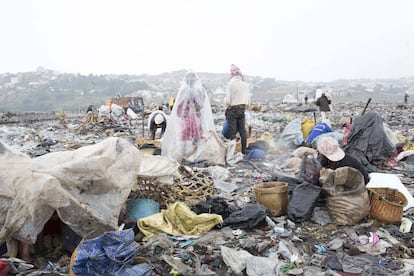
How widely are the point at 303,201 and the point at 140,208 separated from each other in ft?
4.90

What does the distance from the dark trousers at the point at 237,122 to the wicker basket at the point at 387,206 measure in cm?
306

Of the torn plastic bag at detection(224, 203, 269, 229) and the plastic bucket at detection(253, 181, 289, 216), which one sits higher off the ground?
the plastic bucket at detection(253, 181, 289, 216)

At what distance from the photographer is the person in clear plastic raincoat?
5914 millimetres

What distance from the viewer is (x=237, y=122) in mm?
6340

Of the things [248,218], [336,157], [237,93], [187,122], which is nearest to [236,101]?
[237,93]

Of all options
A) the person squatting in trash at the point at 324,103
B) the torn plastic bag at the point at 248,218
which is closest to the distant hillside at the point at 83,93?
the person squatting in trash at the point at 324,103

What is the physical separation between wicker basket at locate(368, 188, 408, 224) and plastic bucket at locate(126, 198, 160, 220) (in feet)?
6.47

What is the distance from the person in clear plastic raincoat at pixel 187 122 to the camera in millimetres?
5914

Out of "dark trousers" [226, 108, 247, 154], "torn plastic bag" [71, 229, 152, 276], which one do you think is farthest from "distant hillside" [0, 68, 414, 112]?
"torn plastic bag" [71, 229, 152, 276]

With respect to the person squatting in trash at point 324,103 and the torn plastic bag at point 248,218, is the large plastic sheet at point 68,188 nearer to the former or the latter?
the torn plastic bag at point 248,218

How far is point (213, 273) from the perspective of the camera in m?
2.40

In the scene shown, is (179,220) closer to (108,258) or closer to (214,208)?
(214,208)

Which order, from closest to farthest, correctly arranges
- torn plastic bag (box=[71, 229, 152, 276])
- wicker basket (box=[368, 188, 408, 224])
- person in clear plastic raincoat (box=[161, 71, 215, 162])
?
1. torn plastic bag (box=[71, 229, 152, 276])
2. wicker basket (box=[368, 188, 408, 224])
3. person in clear plastic raincoat (box=[161, 71, 215, 162])

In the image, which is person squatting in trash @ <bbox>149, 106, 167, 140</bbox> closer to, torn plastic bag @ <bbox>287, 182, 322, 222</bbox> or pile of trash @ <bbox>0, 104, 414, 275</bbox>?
pile of trash @ <bbox>0, 104, 414, 275</bbox>
